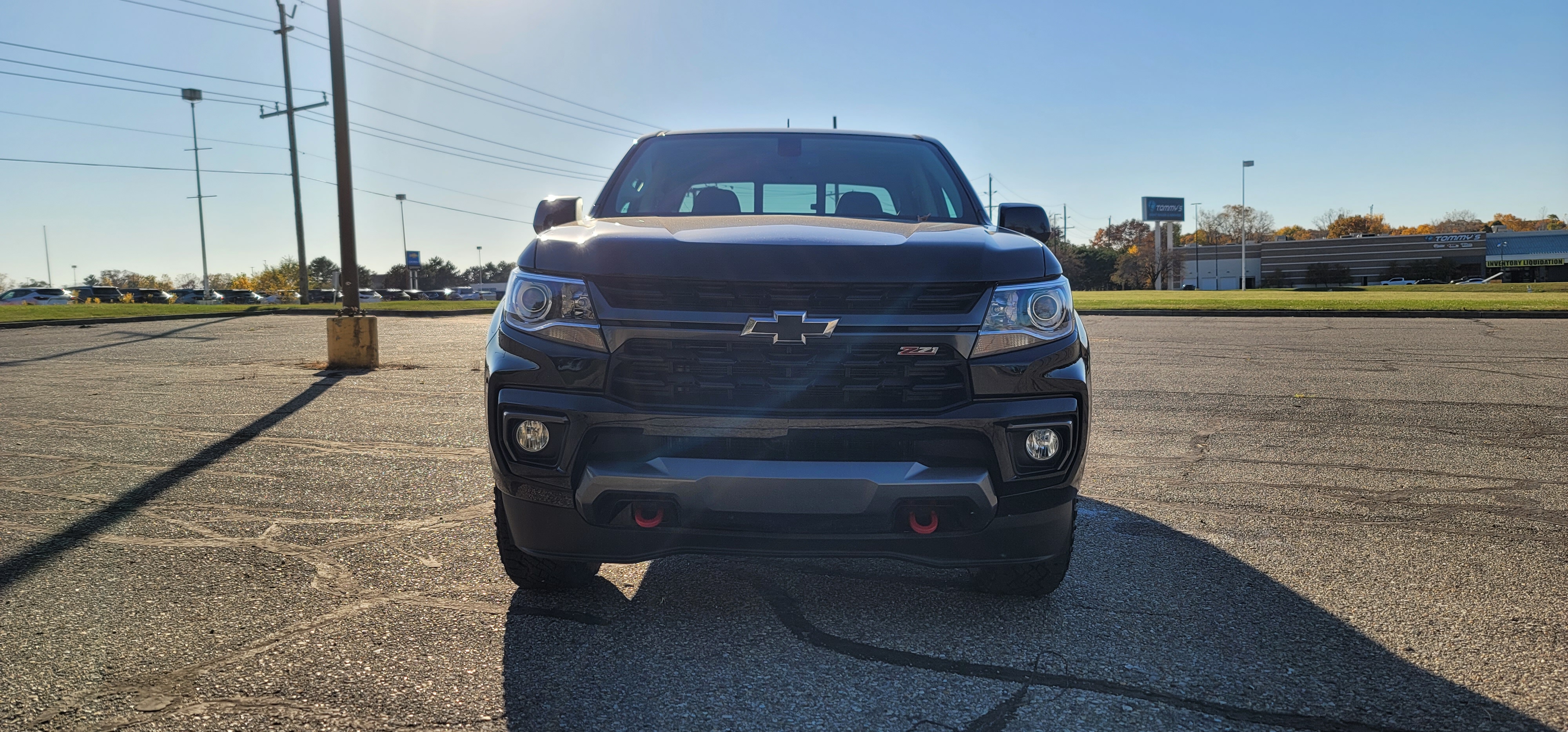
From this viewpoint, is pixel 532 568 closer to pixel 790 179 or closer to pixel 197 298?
pixel 790 179

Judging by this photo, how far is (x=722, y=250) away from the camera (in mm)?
2971

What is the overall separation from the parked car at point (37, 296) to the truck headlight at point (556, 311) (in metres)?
61.1

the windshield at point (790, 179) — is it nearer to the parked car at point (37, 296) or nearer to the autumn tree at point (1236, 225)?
the parked car at point (37, 296)

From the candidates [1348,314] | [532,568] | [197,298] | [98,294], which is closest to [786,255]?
[532,568]

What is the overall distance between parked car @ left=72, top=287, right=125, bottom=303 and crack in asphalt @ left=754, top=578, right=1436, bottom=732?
61.4m

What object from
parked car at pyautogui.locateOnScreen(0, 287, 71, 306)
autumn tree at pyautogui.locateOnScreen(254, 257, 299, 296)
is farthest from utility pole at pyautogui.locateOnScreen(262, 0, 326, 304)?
autumn tree at pyautogui.locateOnScreen(254, 257, 299, 296)

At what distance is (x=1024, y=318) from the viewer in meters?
3.02

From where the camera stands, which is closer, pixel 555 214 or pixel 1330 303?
pixel 555 214

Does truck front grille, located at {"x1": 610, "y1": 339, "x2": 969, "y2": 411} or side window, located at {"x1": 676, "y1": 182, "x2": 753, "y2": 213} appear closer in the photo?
truck front grille, located at {"x1": 610, "y1": 339, "x2": 969, "y2": 411}

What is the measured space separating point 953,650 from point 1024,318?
1003 millimetres

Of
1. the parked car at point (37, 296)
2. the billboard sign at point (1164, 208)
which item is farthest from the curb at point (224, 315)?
the billboard sign at point (1164, 208)

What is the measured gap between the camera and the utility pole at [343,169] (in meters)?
12.1

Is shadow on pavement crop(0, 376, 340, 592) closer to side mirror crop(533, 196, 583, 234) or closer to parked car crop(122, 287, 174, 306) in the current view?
side mirror crop(533, 196, 583, 234)

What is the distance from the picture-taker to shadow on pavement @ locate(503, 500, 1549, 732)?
2576 millimetres
